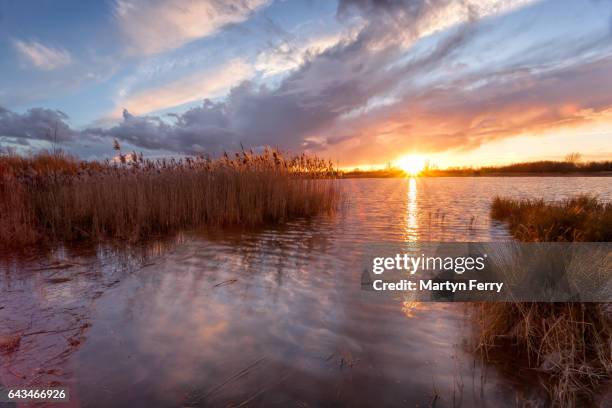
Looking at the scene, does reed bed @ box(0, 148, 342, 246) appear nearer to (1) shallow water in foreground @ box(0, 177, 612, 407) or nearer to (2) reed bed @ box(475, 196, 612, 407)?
(1) shallow water in foreground @ box(0, 177, 612, 407)

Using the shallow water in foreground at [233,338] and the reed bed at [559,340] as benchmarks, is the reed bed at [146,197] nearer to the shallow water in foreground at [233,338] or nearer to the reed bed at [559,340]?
the shallow water in foreground at [233,338]

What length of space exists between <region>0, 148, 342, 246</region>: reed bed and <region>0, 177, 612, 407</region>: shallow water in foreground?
107 inches

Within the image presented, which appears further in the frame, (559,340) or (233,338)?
(233,338)

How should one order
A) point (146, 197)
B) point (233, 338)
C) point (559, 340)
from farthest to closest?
1. point (146, 197)
2. point (233, 338)
3. point (559, 340)

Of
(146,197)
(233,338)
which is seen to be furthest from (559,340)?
(146,197)

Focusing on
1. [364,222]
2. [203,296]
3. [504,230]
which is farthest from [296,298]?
[504,230]

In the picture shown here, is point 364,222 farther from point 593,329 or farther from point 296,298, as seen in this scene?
point 593,329

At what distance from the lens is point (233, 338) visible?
3547 mm

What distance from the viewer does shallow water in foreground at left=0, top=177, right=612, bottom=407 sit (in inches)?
106

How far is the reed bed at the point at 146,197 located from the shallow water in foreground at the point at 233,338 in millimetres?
2713

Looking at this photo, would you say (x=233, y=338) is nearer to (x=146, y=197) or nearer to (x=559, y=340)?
(x=559, y=340)

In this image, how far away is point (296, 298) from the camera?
472 cm

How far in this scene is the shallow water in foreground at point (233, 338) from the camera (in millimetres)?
2686

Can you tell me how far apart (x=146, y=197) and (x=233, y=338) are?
27.7 feet
